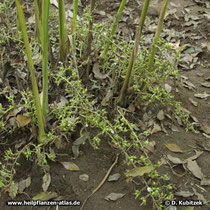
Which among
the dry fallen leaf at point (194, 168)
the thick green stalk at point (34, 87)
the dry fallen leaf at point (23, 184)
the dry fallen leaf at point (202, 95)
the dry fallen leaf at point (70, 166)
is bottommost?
the dry fallen leaf at point (194, 168)

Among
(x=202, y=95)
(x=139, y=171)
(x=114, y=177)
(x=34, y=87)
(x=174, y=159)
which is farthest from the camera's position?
(x=202, y=95)

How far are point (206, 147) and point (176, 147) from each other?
0.60ft

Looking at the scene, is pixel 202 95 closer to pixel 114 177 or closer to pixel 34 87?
pixel 114 177

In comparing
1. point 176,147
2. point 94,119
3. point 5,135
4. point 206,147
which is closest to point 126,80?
point 94,119

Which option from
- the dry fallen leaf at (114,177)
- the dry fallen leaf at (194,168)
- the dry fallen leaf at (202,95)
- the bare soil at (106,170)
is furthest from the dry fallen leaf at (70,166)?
the dry fallen leaf at (202,95)

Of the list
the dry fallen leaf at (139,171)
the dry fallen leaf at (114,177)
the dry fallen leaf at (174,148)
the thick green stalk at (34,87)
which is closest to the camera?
the thick green stalk at (34,87)

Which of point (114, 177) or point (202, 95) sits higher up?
point (202, 95)

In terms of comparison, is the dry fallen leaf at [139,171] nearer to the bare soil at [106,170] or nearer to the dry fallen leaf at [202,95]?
the bare soil at [106,170]

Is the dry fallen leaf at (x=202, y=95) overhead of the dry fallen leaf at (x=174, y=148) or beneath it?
overhead

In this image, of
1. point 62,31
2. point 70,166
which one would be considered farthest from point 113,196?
point 62,31

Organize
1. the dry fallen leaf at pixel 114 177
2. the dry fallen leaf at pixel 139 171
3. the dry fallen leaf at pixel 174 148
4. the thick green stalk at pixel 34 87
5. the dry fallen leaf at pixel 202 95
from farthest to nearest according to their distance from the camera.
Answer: the dry fallen leaf at pixel 202 95 < the dry fallen leaf at pixel 174 148 < the dry fallen leaf at pixel 114 177 < the dry fallen leaf at pixel 139 171 < the thick green stalk at pixel 34 87

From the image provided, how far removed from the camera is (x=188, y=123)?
5.28ft

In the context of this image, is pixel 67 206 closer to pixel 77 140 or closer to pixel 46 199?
pixel 46 199

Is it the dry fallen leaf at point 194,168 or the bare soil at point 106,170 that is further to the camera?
the dry fallen leaf at point 194,168
